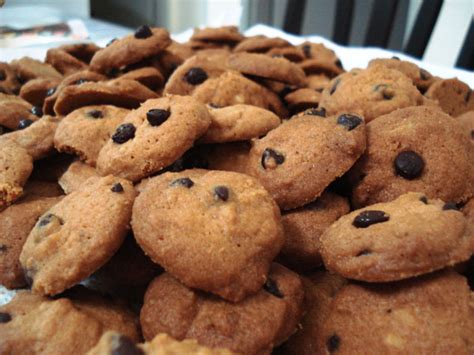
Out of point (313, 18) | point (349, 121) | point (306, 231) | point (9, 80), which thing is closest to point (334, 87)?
point (349, 121)

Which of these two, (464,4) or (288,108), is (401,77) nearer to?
(288,108)

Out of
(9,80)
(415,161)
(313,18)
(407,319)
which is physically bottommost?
(313,18)

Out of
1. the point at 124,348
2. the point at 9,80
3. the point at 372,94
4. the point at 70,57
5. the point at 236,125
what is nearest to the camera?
the point at 124,348

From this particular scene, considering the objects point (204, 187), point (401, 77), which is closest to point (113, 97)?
point (204, 187)

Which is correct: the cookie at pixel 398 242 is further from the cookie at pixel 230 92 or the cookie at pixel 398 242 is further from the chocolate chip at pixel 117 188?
the cookie at pixel 230 92

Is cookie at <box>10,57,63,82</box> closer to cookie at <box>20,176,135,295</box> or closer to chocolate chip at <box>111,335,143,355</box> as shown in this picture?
cookie at <box>20,176,135,295</box>

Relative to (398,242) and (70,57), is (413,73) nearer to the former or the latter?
(398,242)

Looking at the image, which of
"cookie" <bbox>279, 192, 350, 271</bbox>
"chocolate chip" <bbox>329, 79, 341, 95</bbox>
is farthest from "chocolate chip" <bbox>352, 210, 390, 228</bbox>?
"chocolate chip" <bbox>329, 79, 341, 95</bbox>
